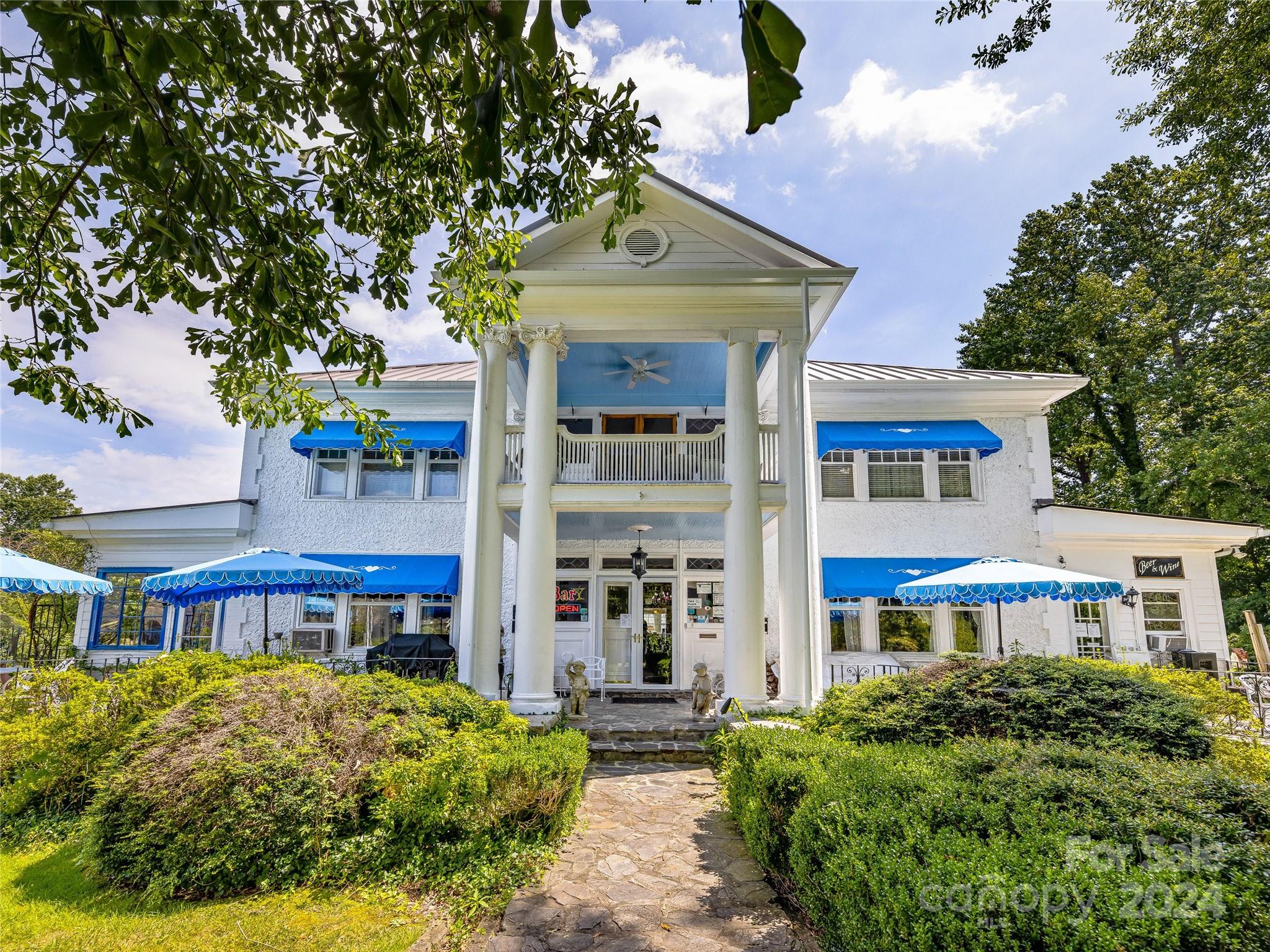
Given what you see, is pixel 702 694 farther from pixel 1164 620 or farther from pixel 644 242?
pixel 1164 620

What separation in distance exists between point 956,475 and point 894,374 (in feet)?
8.81

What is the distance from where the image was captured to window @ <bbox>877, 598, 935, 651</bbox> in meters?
14.3

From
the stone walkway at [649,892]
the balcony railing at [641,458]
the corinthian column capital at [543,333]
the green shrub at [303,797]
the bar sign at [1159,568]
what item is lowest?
the stone walkway at [649,892]

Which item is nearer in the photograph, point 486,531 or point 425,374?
point 486,531

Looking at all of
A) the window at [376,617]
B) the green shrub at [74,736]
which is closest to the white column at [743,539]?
the green shrub at [74,736]

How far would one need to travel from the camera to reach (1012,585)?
33.6 feet

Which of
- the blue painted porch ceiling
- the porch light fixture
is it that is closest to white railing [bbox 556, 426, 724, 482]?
the blue painted porch ceiling

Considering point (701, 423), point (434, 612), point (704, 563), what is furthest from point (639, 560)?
point (434, 612)

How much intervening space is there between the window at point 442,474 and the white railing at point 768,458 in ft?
22.5

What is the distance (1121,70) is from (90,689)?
16.3m

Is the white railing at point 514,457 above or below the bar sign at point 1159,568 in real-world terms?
above

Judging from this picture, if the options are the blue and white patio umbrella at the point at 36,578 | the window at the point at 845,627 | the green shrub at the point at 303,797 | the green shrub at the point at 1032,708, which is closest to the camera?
the green shrub at the point at 303,797

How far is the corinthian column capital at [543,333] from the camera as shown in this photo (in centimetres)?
1073

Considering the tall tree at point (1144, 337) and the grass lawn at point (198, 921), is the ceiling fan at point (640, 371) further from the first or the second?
the tall tree at point (1144, 337)
